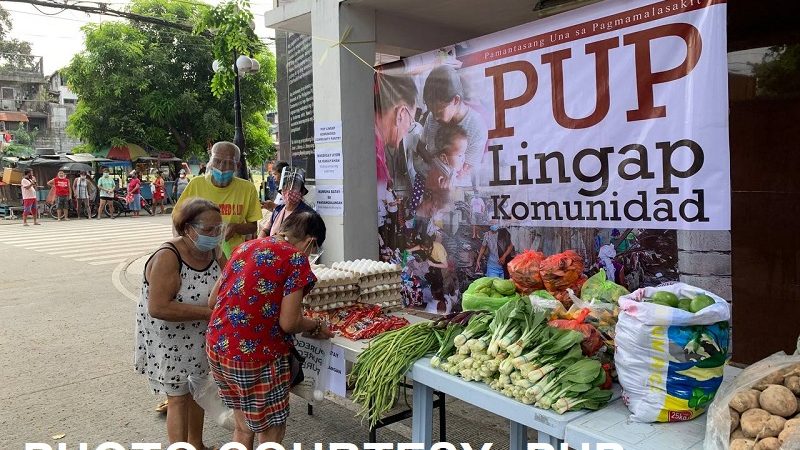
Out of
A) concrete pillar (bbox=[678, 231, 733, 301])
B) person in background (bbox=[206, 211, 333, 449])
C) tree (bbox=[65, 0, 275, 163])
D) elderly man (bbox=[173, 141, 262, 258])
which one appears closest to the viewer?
person in background (bbox=[206, 211, 333, 449])

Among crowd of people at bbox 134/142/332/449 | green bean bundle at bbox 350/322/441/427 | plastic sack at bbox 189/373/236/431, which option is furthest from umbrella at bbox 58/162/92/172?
green bean bundle at bbox 350/322/441/427

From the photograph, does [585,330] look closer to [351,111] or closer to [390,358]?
[390,358]

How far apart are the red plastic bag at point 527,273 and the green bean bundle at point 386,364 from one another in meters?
0.64

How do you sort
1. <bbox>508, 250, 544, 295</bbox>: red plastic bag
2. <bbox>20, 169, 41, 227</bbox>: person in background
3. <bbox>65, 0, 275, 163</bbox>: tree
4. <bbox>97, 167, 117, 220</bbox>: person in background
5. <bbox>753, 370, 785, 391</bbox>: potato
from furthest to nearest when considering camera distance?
<bbox>65, 0, 275, 163</bbox>: tree
<bbox>97, 167, 117, 220</bbox>: person in background
<bbox>20, 169, 41, 227</bbox>: person in background
<bbox>508, 250, 544, 295</bbox>: red plastic bag
<bbox>753, 370, 785, 391</bbox>: potato

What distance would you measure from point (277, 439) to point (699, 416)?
6.58 ft

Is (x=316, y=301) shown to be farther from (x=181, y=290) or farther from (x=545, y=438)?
(x=545, y=438)

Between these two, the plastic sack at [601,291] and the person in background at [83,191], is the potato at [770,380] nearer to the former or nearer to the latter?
the plastic sack at [601,291]

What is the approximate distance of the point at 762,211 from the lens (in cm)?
422

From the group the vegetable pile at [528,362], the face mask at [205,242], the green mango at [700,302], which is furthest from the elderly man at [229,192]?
the green mango at [700,302]

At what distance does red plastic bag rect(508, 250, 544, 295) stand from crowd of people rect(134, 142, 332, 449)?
1140mm

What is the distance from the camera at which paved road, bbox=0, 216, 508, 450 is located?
13.8ft

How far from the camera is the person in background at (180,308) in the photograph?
3191 millimetres

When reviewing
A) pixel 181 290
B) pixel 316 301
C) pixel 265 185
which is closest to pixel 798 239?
pixel 316 301

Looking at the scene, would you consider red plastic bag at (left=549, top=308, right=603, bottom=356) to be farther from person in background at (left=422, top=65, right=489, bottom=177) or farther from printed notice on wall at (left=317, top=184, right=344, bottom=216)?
printed notice on wall at (left=317, top=184, right=344, bottom=216)
